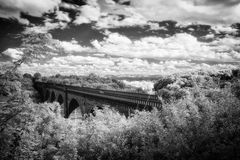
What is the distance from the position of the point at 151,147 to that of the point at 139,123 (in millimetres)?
2221

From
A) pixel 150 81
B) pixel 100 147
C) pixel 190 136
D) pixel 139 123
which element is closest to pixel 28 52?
pixel 100 147

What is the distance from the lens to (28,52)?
24.6ft

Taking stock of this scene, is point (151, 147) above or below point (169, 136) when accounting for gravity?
below

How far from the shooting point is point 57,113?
533 inches

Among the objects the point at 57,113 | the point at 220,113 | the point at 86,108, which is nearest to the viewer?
the point at 220,113

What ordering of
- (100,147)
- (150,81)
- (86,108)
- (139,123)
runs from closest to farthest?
(100,147)
(139,123)
(150,81)
(86,108)

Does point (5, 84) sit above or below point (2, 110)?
above

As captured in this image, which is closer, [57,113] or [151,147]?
[151,147]

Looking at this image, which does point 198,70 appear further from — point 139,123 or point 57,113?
point 57,113

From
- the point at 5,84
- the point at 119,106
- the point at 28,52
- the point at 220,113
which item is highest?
the point at 28,52

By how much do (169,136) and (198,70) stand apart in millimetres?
14850

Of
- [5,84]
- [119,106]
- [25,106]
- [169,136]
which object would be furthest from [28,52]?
[119,106]

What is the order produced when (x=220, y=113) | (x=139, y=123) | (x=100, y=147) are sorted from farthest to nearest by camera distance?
1. (x=139, y=123)
2. (x=100, y=147)
3. (x=220, y=113)

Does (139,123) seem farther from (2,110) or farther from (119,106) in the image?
(119,106)
